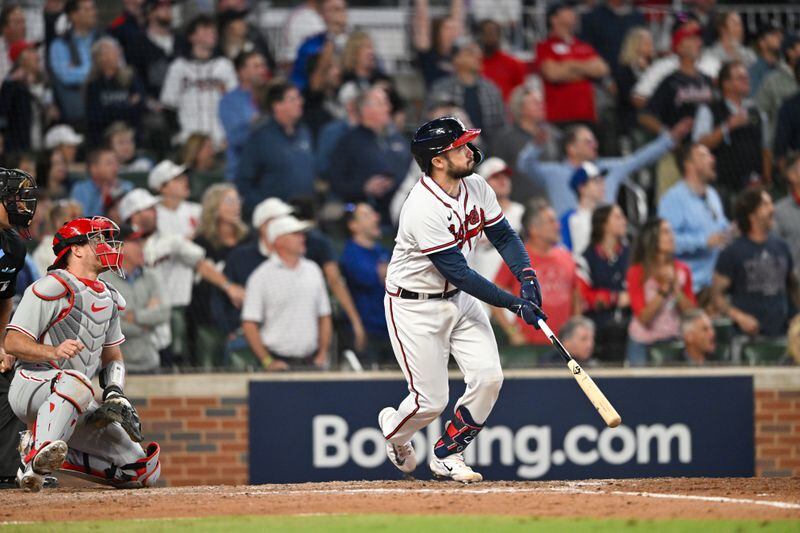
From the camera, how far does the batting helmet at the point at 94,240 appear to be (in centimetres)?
657

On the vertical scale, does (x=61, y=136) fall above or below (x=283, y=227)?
above

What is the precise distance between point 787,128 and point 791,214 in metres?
1.04

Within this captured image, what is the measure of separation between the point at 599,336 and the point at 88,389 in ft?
14.0

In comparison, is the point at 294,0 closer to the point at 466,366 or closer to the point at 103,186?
the point at 103,186

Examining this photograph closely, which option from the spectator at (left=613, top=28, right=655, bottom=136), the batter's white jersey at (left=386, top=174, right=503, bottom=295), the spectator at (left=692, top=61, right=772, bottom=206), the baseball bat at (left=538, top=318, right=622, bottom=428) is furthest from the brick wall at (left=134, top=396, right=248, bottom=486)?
the spectator at (left=613, top=28, right=655, bottom=136)

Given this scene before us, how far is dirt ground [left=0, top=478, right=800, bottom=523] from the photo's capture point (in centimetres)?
576

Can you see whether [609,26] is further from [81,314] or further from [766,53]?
[81,314]

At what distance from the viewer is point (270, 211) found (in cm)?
943

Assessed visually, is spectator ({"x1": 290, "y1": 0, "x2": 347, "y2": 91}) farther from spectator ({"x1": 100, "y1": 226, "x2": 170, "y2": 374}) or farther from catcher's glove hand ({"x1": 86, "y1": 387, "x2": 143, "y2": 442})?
catcher's glove hand ({"x1": 86, "y1": 387, "x2": 143, "y2": 442})

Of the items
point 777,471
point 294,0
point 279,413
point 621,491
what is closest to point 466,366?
point 621,491

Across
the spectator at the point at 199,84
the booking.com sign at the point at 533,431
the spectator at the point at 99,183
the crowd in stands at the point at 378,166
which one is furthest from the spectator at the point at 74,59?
the booking.com sign at the point at 533,431

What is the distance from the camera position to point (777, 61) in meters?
11.9

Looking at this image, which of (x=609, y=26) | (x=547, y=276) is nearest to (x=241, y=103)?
(x=547, y=276)

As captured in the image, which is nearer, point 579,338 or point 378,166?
point 579,338
